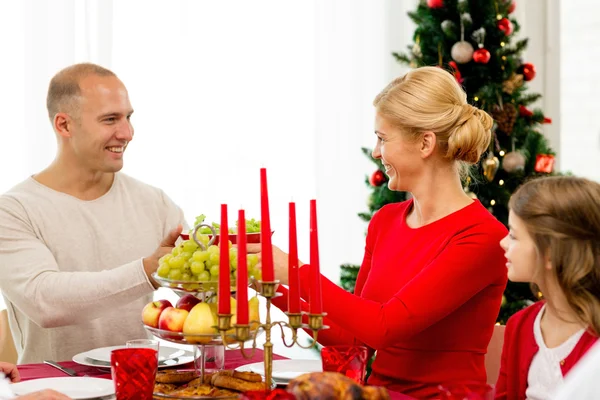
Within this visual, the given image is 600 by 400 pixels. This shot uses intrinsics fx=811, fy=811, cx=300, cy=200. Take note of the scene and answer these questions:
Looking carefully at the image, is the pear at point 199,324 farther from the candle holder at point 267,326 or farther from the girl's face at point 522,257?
the girl's face at point 522,257

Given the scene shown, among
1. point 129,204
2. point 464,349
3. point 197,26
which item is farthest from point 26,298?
point 197,26

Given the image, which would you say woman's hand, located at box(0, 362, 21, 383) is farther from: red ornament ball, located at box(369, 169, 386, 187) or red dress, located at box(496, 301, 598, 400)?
red ornament ball, located at box(369, 169, 386, 187)

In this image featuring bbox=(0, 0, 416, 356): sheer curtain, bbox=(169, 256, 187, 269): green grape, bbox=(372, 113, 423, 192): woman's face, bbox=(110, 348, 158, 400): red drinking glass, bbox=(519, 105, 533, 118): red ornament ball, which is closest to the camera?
bbox=(110, 348, 158, 400): red drinking glass

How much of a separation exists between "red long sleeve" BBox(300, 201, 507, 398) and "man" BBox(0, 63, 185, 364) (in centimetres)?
77

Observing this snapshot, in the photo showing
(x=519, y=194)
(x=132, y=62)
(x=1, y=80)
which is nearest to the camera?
(x=519, y=194)

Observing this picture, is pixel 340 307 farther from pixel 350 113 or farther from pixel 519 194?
pixel 350 113

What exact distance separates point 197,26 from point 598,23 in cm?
244

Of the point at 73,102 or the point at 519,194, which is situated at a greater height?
the point at 73,102

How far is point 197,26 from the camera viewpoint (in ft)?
13.6

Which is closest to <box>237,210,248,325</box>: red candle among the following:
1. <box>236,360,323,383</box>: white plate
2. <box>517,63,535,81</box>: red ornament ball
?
<box>236,360,323,383</box>: white plate

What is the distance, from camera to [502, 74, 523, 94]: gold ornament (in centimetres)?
394

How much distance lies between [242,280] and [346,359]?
0.33m

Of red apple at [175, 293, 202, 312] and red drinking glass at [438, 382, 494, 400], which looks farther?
red apple at [175, 293, 202, 312]

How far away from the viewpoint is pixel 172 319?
1639 mm
